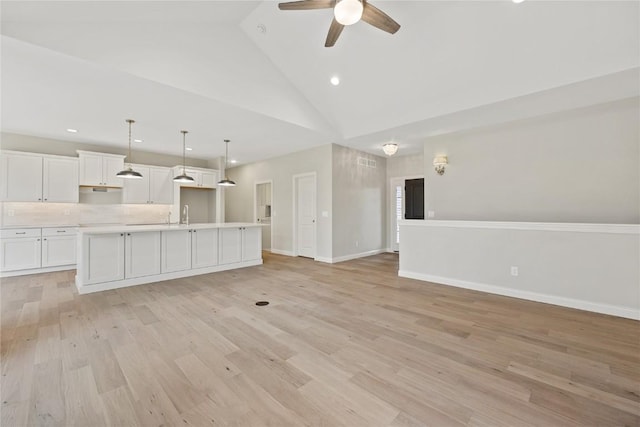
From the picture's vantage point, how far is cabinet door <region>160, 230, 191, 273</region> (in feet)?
15.7

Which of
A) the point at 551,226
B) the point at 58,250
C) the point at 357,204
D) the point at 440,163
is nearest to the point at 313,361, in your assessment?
the point at 551,226

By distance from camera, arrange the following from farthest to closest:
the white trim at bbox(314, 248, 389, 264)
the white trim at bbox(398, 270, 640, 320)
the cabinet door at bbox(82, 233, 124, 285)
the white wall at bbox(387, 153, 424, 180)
Result: the white wall at bbox(387, 153, 424, 180), the white trim at bbox(314, 248, 389, 264), the cabinet door at bbox(82, 233, 124, 285), the white trim at bbox(398, 270, 640, 320)

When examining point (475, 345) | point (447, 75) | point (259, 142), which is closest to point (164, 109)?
point (259, 142)

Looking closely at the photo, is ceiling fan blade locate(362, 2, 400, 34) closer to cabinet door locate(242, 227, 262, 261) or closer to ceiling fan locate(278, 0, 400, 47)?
ceiling fan locate(278, 0, 400, 47)

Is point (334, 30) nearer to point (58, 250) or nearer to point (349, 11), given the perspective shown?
point (349, 11)

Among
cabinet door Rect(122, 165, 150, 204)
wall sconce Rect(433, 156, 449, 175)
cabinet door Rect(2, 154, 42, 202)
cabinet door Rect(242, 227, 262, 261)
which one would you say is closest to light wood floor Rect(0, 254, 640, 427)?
cabinet door Rect(242, 227, 262, 261)

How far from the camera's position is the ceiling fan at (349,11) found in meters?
2.34

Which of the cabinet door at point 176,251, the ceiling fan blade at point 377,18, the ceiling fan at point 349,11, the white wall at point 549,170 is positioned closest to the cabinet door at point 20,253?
the cabinet door at point 176,251

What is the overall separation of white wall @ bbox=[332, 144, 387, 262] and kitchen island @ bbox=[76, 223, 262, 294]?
1.98m

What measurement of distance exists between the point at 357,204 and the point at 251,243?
2842 millimetres

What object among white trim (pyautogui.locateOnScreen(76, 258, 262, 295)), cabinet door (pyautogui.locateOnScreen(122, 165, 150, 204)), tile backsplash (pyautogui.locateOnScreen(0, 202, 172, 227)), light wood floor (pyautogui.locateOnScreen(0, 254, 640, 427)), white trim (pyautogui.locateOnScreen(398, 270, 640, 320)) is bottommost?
light wood floor (pyautogui.locateOnScreen(0, 254, 640, 427))

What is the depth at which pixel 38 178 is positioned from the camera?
535cm

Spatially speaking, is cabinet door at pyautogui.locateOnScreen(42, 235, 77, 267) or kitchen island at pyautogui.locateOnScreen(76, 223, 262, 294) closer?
kitchen island at pyautogui.locateOnScreen(76, 223, 262, 294)

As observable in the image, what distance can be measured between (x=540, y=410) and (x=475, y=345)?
2.64ft
